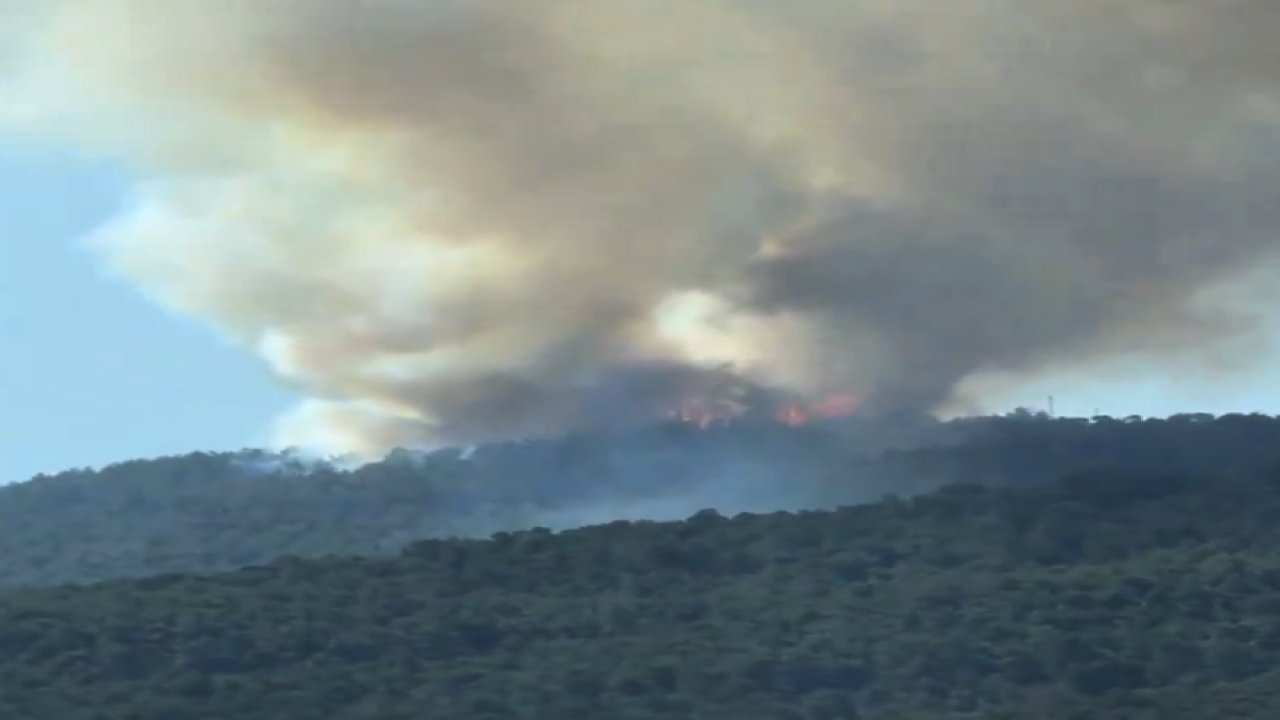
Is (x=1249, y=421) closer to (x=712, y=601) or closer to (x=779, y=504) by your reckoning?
(x=779, y=504)

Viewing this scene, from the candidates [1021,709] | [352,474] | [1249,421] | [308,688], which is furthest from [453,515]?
[1021,709]

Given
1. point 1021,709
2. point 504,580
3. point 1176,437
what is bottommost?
point 1021,709

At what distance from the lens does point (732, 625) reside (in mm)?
52875

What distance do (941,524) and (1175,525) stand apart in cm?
535

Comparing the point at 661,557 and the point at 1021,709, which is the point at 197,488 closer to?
the point at 661,557

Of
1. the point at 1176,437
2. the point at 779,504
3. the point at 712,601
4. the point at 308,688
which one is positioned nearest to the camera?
the point at 308,688

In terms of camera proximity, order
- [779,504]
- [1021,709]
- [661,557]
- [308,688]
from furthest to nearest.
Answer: [779,504] < [661,557] < [308,688] < [1021,709]

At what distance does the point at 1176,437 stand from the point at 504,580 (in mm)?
25084

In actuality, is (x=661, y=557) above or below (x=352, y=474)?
below

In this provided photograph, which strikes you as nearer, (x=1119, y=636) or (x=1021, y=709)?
(x=1021, y=709)

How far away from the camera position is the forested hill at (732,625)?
153ft

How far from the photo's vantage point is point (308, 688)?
48.7 meters

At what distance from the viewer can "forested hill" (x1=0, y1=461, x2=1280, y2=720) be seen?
153 feet

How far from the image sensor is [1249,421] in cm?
7838
